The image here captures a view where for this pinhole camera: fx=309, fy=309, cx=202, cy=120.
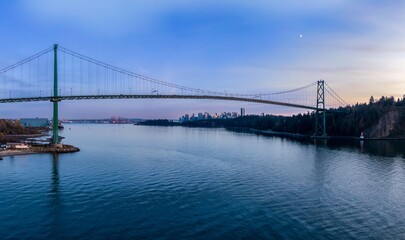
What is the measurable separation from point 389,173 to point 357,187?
302 inches

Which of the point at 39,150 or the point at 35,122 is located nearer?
the point at 39,150

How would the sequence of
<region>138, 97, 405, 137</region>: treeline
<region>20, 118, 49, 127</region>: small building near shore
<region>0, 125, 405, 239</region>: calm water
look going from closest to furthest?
<region>0, 125, 405, 239</region>: calm water → <region>138, 97, 405, 137</region>: treeline → <region>20, 118, 49, 127</region>: small building near shore

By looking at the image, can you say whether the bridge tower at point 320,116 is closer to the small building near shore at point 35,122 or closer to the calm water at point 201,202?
the calm water at point 201,202

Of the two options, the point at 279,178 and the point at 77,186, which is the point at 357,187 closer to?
the point at 279,178

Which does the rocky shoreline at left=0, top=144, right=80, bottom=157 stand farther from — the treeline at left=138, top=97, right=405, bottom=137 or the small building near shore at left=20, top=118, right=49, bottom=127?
the small building near shore at left=20, top=118, right=49, bottom=127

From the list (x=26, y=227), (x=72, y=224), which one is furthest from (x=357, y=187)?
(x=26, y=227)

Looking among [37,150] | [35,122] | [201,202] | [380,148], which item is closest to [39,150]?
[37,150]

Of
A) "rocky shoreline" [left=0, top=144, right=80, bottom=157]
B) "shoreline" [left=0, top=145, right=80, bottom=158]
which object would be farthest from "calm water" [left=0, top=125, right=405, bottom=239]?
"rocky shoreline" [left=0, top=144, right=80, bottom=157]

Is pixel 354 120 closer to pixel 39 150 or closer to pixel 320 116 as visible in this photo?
pixel 320 116

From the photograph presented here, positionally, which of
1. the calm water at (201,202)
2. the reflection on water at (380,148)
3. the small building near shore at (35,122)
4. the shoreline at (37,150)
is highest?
the small building near shore at (35,122)

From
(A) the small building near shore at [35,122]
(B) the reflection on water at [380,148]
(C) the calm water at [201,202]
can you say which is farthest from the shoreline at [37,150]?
(A) the small building near shore at [35,122]

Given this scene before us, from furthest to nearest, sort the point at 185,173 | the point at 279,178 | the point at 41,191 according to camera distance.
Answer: the point at 185,173 → the point at 279,178 → the point at 41,191

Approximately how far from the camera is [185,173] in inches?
1027

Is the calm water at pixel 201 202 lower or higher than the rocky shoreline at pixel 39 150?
lower
